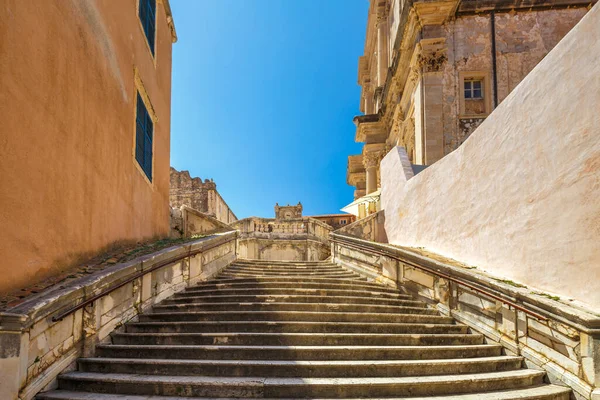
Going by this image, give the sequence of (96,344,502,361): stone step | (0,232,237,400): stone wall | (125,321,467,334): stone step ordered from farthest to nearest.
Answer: (125,321,467,334): stone step → (96,344,502,361): stone step → (0,232,237,400): stone wall

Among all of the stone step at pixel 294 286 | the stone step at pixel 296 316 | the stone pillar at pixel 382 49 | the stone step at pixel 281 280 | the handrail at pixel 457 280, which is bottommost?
the stone step at pixel 296 316

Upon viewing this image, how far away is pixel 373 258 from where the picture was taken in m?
9.02

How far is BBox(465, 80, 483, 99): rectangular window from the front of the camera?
14719 millimetres

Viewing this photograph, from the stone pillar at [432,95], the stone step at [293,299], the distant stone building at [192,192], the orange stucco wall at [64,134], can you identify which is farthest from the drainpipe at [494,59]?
the distant stone building at [192,192]

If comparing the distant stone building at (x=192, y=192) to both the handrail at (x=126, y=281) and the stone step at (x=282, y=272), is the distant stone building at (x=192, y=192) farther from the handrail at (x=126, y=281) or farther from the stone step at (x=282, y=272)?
the handrail at (x=126, y=281)

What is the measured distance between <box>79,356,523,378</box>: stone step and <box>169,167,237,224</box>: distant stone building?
2048 centimetres

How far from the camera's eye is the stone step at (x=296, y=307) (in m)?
6.63

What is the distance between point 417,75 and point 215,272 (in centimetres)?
1118

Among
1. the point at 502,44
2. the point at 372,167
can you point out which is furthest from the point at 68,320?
the point at 372,167

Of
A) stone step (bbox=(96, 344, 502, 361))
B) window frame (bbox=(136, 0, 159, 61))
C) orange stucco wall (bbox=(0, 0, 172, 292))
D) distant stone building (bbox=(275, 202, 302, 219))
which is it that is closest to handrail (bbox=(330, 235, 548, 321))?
stone step (bbox=(96, 344, 502, 361))

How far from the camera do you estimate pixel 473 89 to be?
14812 millimetres

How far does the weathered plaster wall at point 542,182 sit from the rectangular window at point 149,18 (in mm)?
8232

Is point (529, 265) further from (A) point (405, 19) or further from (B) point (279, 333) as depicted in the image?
(A) point (405, 19)

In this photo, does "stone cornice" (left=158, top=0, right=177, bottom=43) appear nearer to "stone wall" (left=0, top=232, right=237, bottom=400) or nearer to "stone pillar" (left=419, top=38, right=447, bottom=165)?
"stone wall" (left=0, top=232, right=237, bottom=400)
